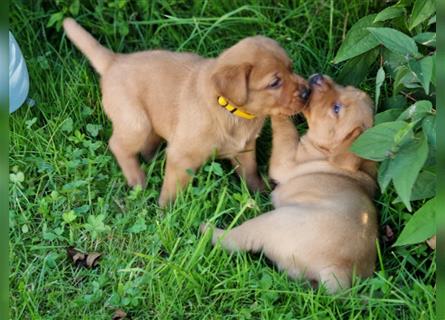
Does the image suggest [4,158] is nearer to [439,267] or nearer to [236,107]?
[439,267]

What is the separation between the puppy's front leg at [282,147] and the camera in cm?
347

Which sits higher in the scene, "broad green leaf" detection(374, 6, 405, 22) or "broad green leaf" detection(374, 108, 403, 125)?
"broad green leaf" detection(374, 6, 405, 22)

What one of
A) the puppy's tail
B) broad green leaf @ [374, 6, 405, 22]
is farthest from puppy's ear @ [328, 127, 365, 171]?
the puppy's tail

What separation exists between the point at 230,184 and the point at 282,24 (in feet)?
3.66

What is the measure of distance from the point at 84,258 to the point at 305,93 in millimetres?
1287

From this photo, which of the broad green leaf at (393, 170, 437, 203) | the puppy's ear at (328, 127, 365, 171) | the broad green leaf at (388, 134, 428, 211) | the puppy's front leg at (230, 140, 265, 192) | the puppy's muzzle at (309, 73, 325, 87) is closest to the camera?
the broad green leaf at (388, 134, 428, 211)

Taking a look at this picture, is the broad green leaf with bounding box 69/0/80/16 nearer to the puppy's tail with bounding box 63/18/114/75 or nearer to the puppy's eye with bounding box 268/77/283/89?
the puppy's tail with bounding box 63/18/114/75

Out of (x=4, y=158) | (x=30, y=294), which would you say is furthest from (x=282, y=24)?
(x=4, y=158)

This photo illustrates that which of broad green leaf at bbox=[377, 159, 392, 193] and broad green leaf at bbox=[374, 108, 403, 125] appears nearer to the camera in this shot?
broad green leaf at bbox=[377, 159, 392, 193]

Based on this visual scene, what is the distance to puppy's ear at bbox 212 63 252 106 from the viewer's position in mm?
3088

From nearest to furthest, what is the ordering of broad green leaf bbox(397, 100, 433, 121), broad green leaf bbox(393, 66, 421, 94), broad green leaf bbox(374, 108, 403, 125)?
broad green leaf bbox(397, 100, 433, 121) < broad green leaf bbox(393, 66, 421, 94) < broad green leaf bbox(374, 108, 403, 125)

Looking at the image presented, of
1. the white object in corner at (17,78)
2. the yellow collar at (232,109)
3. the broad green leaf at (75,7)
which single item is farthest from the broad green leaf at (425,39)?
the broad green leaf at (75,7)

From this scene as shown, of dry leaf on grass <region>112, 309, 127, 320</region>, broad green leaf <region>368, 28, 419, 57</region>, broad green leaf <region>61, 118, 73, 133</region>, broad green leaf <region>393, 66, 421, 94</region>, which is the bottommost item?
dry leaf on grass <region>112, 309, 127, 320</region>

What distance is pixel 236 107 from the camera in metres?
3.26
